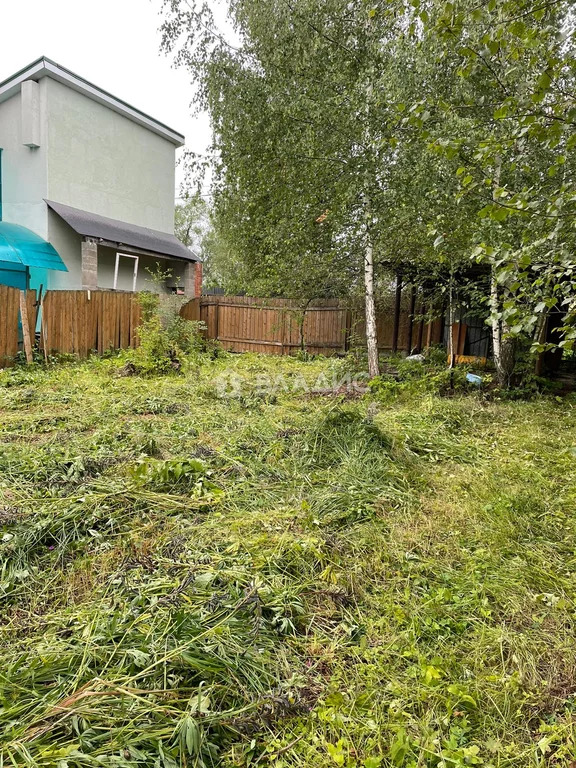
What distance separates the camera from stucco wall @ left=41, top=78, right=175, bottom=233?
430 inches

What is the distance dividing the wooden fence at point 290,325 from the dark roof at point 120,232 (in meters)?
1.80

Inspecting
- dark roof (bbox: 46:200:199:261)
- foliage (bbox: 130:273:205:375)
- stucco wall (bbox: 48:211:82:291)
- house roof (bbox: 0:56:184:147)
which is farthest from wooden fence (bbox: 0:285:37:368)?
house roof (bbox: 0:56:184:147)

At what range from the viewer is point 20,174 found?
11.0 meters

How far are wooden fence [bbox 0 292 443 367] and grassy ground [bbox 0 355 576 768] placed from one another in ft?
15.3

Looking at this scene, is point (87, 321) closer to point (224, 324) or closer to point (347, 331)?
point (224, 324)

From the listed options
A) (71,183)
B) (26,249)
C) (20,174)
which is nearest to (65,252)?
(26,249)

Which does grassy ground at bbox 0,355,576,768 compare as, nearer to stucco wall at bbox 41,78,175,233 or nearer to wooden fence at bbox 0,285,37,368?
wooden fence at bbox 0,285,37,368

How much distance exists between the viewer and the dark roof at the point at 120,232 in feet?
34.9

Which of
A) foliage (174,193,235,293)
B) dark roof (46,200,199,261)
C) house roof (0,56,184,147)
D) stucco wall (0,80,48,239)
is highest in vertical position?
foliage (174,193,235,293)

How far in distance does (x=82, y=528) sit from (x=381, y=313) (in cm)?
1021

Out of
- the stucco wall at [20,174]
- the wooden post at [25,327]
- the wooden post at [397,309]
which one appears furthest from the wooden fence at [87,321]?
the wooden post at [397,309]

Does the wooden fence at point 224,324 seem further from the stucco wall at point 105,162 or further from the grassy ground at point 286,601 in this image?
the grassy ground at point 286,601

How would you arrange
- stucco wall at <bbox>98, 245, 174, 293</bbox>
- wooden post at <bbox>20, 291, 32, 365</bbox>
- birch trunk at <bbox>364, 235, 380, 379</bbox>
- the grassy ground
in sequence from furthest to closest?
stucco wall at <bbox>98, 245, 174, 293</bbox>, wooden post at <bbox>20, 291, 32, 365</bbox>, birch trunk at <bbox>364, 235, 380, 379</bbox>, the grassy ground

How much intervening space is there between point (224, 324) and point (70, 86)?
23.0 ft
